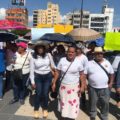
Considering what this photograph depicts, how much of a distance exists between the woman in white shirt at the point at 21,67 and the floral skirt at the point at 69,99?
5.83ft

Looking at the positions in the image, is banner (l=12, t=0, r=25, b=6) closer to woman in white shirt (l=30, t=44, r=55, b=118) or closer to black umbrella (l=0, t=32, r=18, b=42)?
black umbrella (l=0, t=32, r=18, b=42)

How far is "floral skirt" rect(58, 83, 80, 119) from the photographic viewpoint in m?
6.39

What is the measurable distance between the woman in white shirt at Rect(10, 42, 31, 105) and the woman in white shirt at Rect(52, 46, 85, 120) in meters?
1.60

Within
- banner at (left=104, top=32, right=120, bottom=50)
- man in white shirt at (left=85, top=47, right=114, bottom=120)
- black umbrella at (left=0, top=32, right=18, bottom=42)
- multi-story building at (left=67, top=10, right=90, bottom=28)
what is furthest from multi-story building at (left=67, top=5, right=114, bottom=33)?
man in white shirt at (left=85, top=47, right=114, bottom=120)

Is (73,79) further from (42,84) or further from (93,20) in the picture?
(93,20)

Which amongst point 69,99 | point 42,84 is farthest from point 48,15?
point 69,99

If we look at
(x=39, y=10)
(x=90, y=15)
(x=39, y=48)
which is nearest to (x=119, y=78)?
(x=39, y=48)

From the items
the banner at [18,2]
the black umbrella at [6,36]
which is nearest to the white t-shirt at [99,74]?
the black umbrella at [6,36]

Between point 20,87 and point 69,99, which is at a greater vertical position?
point 69,99

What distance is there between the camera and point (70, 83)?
20.9 feet

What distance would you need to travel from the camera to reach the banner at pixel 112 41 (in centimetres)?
733

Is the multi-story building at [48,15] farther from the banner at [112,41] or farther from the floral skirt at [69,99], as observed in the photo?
the floral skirt at [69,99]

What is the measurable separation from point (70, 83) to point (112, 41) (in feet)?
5.77

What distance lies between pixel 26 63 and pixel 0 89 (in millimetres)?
1177
